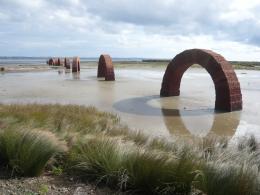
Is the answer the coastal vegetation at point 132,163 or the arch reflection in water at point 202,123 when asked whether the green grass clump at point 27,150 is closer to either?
the coastal vegetation at point 132,163

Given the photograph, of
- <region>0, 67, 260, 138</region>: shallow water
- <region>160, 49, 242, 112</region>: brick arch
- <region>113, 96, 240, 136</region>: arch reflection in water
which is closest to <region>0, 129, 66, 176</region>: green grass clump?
<region>0, 67, 260, 138</region>: shallow water

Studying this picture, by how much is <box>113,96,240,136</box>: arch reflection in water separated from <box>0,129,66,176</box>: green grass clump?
506cm

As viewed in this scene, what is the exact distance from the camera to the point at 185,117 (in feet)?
42.2

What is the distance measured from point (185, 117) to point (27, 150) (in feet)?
27.3

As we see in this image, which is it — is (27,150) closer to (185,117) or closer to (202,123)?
(202,123)

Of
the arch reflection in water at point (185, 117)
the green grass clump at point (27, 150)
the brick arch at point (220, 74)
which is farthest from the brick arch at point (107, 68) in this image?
the green grass clump at point (27, 150)

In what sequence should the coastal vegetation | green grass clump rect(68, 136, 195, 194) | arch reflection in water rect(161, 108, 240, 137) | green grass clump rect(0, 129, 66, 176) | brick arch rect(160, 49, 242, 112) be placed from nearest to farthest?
the coastal vegetation
green grass clump rect(68, 136, 195, 194)
green grass clump rect(0, 129, 66, 176)
arch reflection in water rect(161, 108, 240, 137)
brick arch rect(160, 49, 242, 112)

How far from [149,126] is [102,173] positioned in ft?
20.1

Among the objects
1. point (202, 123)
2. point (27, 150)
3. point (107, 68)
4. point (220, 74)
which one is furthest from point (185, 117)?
point (107, 68)

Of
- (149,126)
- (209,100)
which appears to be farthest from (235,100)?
(149,126)

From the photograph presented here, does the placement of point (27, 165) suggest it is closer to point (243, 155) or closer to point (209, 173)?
point (209, 173)

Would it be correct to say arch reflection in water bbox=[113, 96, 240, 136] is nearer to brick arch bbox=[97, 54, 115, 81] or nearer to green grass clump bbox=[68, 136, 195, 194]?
green grass clump bbox=[68, 136, 195, 194]

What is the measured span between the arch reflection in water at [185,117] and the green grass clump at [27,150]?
5055mm

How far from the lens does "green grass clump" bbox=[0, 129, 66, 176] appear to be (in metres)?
5.14
